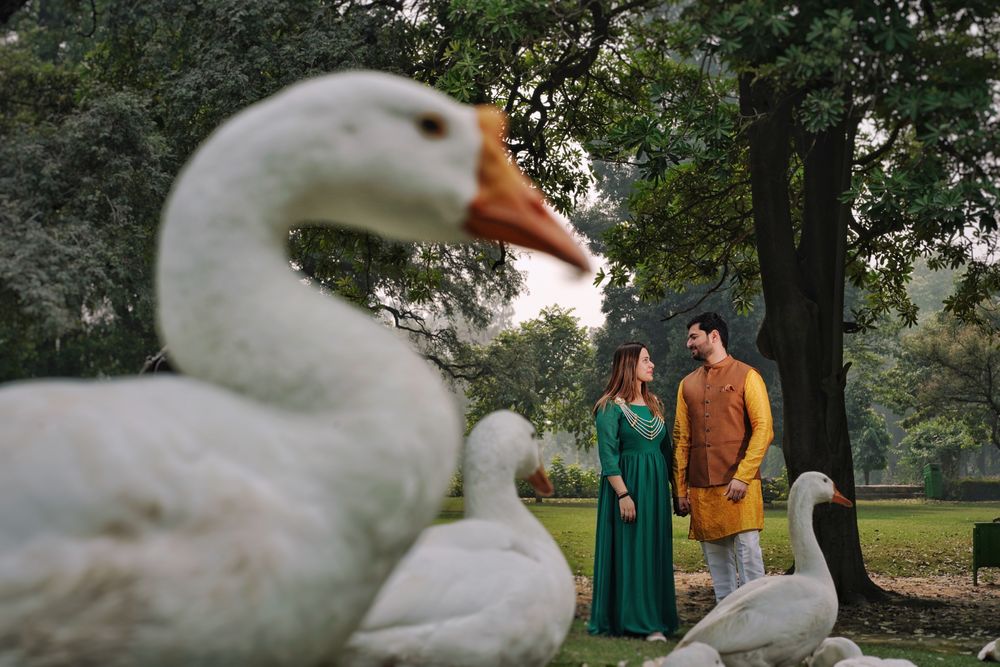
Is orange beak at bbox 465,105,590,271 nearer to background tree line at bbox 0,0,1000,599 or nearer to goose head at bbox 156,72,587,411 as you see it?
goose head at bbox 156,72,587,411

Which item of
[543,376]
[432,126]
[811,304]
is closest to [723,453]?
[811,304]

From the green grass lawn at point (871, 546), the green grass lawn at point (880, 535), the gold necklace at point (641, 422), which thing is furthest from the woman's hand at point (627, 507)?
the green grass lawn at point (880, 535)

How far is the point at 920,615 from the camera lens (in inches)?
475

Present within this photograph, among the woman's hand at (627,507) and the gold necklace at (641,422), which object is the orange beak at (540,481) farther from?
the woman's hand at (627,507)

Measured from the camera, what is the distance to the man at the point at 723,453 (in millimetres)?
9000

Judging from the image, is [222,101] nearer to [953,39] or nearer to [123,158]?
[123,158]

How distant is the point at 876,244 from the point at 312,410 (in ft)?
45.1

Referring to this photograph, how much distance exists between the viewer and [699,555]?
915 inches

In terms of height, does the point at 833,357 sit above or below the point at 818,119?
below

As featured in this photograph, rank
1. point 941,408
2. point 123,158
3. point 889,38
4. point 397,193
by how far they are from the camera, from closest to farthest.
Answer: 1. point 397,193
2. point 889,38
3. point 123,158
4. point 941,408

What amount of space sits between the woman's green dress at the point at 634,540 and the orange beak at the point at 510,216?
714cm

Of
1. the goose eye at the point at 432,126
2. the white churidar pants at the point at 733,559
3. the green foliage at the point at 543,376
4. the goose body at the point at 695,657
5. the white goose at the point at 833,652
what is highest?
the green foliage at the point at 543,376

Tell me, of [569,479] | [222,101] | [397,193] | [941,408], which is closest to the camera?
[397,193]

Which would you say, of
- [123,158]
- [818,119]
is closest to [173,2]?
[123,158]
